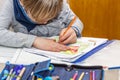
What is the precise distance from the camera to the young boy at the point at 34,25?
1.13 metres

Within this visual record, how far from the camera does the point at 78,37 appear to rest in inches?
50.4

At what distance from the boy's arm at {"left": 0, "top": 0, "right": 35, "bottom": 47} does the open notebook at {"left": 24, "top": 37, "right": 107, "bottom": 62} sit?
1.8 inches

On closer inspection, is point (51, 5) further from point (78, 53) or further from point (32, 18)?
point (78, 53)

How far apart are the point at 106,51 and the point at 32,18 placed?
0.35 m

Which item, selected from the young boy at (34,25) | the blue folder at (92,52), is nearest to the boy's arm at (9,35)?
the young boy at (34,25)

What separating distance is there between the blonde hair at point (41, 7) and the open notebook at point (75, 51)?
159 mm

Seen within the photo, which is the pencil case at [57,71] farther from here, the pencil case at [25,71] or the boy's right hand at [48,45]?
the boy's right hand at [48,45]

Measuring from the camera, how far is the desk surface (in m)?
1.01

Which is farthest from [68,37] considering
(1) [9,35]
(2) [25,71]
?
(2) [25,71]

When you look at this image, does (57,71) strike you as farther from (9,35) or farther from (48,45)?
(9,35)

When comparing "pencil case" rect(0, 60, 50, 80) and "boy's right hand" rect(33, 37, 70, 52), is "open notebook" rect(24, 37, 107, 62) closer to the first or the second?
"boy's right hand" rect(33, 37, 70, 52)

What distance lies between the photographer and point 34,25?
1254mm

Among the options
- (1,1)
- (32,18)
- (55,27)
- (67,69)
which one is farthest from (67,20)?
(67,69)

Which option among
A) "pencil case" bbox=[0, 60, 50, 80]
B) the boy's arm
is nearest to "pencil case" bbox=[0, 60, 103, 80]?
"pencil case" bbox=[0, 60, 50, 80]
